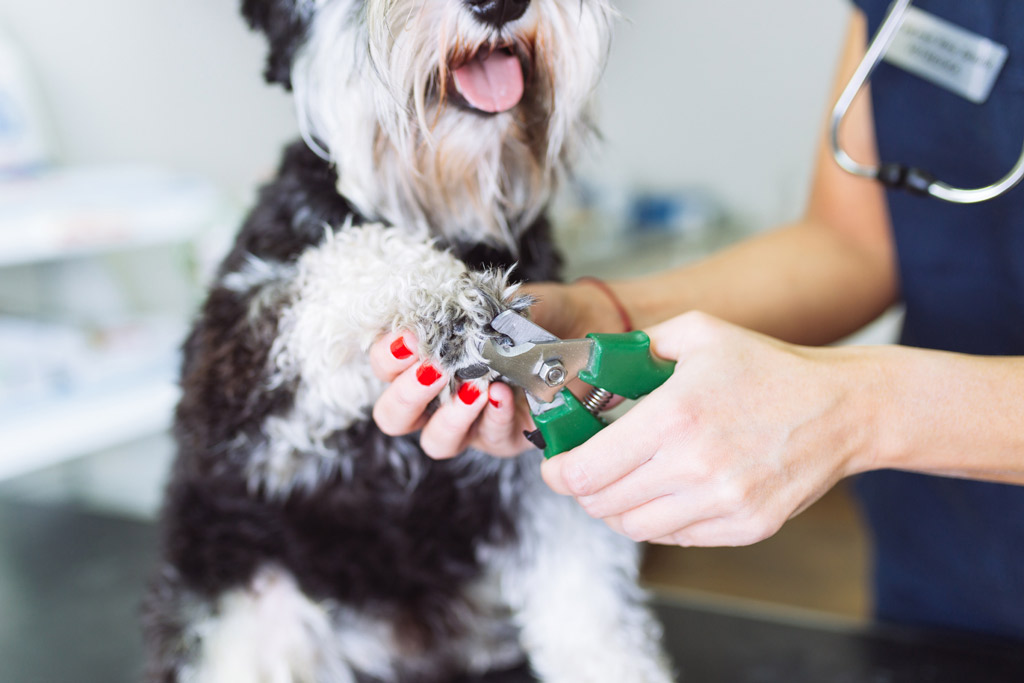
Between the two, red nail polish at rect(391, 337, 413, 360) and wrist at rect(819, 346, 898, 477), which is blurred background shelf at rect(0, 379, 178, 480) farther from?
wrist at rect(819, 346, 898, 477)

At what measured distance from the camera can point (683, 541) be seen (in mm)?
676

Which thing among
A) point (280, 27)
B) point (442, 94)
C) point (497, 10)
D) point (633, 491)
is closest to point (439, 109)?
point (442, 94)

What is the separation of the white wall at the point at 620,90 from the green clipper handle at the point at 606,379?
614 mm

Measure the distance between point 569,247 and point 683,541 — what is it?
2.02 metres

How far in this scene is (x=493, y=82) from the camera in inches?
31.8

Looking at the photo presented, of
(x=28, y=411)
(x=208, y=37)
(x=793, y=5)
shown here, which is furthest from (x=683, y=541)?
(x=793, y=5)

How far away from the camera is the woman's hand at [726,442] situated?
0.59m

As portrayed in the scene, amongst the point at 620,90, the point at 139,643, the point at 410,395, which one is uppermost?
the point at 410,395

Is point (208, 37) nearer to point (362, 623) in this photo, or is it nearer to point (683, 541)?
point (362, 623)

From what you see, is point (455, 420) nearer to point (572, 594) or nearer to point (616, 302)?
point (616, 302)

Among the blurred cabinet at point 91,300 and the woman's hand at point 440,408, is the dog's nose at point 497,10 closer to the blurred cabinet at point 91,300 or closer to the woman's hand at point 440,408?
the woman's hand at point 440,408

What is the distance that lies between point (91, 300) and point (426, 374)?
5.85ft

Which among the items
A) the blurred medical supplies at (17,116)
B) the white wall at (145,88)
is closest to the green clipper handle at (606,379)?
the white wall at (145,88)

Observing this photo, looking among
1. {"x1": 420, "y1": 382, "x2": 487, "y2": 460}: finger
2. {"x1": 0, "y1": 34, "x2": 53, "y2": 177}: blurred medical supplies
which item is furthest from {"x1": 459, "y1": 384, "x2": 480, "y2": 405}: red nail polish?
{"x1": 0, "y1": 34, "x2": 53, "y2": 177}: blurred medical supplies
